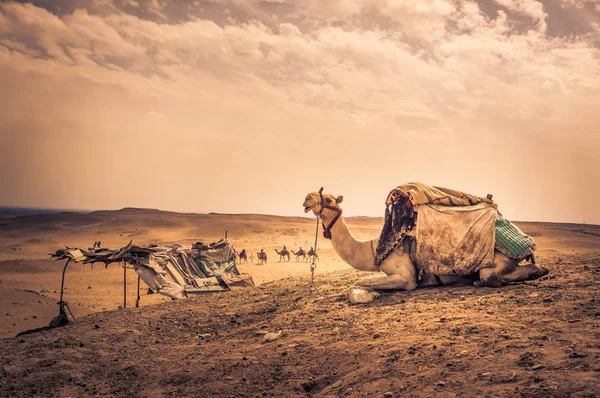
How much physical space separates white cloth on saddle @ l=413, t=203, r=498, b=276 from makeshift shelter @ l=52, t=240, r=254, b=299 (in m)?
8.98

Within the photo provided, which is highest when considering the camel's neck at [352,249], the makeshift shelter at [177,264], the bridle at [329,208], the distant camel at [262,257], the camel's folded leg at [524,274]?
the bridle at [329,208]

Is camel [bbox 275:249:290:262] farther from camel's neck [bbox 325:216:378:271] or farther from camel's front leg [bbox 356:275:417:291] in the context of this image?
camel's front leg [bbox 356:275:417:291]

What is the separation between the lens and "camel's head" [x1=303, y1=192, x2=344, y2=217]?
9.78 metres

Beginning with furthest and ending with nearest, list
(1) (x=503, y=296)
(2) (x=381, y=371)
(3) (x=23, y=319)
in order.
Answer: (3) (x=23, y=319), (1) (x=503, y=296), (2) (x=381, y=371)

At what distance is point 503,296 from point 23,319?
12.7 metres

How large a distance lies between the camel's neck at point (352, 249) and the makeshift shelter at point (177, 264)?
703cm

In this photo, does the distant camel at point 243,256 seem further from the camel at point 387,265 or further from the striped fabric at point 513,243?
the striped fabric at point 513,243

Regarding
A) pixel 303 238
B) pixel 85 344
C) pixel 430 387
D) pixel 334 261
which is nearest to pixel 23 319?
pixel 85 344

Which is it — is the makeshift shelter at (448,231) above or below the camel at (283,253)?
above

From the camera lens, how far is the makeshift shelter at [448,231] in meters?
8.30

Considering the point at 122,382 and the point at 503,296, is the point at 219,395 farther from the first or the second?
the point at 503,296

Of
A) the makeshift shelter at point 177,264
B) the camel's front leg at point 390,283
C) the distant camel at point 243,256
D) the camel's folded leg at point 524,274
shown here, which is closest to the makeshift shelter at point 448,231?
the camel's folded leg at point 524,274

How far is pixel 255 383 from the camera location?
206 inches

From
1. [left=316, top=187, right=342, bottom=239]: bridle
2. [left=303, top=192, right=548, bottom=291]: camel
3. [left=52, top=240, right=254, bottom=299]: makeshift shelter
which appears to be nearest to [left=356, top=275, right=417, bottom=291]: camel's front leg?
[left=303, top=192, right=548, bottom=291]: camel
